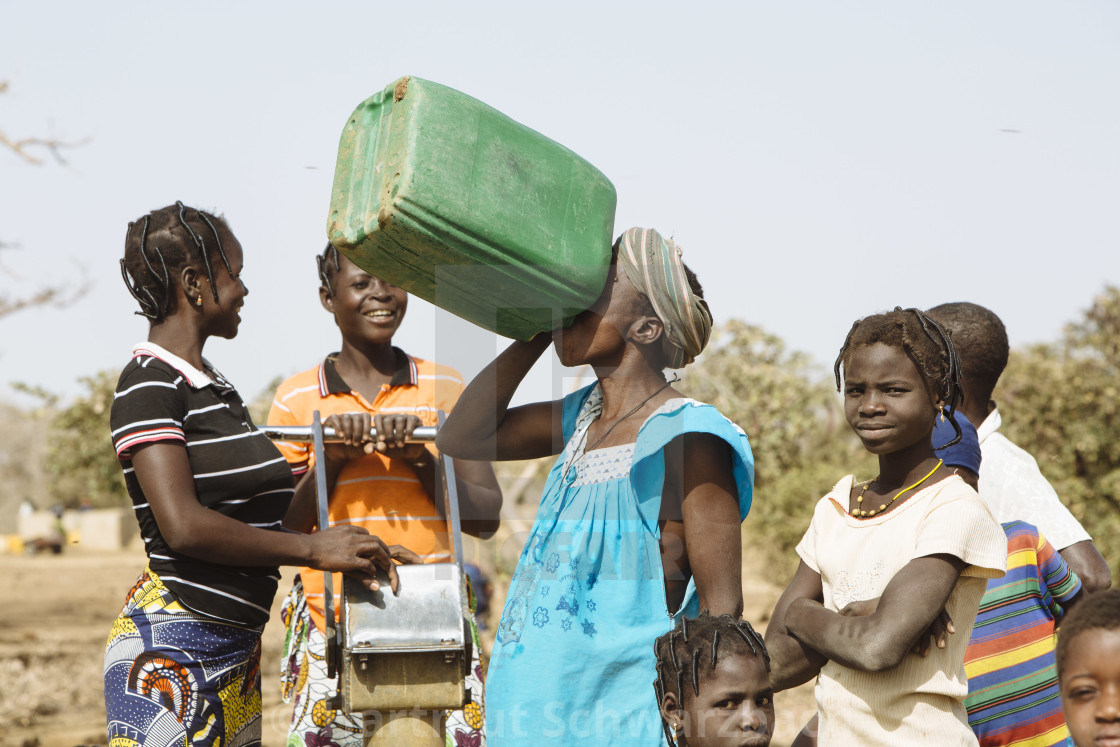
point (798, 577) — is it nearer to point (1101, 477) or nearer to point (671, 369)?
point (671, 369)

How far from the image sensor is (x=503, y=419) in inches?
114

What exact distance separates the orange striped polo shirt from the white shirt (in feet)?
5.49

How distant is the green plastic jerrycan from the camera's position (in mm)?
2234

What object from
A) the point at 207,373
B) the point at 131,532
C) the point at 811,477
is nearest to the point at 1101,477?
the point at 811,477

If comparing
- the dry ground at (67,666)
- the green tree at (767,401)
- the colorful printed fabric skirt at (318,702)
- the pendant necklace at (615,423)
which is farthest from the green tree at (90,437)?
the pendant necklace at (615,423)

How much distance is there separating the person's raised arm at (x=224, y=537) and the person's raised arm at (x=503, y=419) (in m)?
0.36

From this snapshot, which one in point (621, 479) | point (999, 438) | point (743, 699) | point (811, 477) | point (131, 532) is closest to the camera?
point (743, 699)

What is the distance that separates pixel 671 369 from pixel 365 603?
0.97 m

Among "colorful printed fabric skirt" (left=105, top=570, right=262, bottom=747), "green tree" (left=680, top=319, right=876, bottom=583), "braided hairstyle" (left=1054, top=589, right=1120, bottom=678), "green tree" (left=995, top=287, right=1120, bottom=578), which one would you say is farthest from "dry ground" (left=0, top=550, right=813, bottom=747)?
"braided hairstyle" (left=1054, top=589, right=1120, bottom=678)

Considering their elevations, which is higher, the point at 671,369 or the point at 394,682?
the point at 671,369

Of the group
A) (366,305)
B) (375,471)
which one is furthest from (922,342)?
(366,305)

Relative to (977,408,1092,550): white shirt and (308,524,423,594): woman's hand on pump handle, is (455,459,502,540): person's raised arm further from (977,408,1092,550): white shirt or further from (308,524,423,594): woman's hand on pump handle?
(977,408,1092,550): white shirt

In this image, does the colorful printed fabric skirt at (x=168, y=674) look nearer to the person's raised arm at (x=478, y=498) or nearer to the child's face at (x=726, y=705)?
the person's raised arm at (x=478, y=498)

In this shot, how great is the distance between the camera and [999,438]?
3.23 m
